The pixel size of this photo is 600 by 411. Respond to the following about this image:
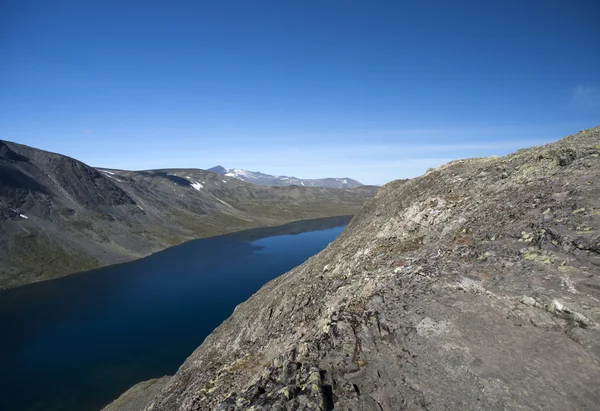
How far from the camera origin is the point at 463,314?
1273cm

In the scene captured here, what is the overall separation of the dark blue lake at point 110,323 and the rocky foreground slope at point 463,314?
38495 millimetres

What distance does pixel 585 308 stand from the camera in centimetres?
1099

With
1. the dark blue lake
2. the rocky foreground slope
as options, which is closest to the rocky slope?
the dark blue lake

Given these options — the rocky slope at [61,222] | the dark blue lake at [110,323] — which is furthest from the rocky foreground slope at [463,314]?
the rocky slope at [61,222]

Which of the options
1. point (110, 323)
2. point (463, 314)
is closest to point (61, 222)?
point (110, 323)

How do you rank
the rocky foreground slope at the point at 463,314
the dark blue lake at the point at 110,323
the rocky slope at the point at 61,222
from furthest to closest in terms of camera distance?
the rocky slope at the point at 61,222 → the dark blue lake at the point at 110,323 → the rocky foreground slope at the point at 463,314

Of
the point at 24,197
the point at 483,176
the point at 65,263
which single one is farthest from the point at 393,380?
the point at 24,197

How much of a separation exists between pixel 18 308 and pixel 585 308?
11971 centimetres

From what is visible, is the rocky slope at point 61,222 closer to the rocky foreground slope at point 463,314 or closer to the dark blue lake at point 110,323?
the dark blue lake at point 110,323

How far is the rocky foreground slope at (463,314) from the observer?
10.0 m

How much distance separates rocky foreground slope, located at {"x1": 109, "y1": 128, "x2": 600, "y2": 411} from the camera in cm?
1002

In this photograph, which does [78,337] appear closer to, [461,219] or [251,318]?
[251,318]

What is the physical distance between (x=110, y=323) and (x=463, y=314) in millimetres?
85230

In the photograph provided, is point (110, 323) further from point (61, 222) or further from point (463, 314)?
point (61, 222)
